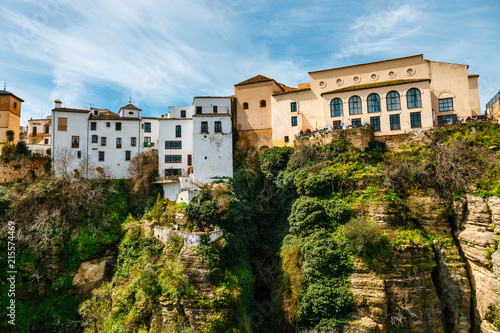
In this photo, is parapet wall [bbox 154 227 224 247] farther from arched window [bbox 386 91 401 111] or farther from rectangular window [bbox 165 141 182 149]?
arched window [bbox 386 91 401 111]

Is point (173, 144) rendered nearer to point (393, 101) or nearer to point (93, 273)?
point (93, 273)

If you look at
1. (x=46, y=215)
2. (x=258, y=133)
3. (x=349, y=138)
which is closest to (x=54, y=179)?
(x=46, y=215)

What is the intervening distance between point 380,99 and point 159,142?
22.7 metres

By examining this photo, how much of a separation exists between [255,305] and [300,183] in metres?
10.3

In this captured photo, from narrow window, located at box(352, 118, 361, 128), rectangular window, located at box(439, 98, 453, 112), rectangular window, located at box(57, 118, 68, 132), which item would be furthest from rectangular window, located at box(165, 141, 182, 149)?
rectangular window, located at box(439, 98, 453, 112)

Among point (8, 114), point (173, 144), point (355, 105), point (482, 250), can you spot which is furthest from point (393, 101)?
point (8, 114)

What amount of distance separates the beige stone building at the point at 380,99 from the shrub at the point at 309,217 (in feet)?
35.4

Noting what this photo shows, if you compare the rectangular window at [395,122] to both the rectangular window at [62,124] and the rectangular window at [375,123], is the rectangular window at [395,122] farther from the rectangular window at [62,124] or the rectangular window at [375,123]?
the rectangular window at [62,124]

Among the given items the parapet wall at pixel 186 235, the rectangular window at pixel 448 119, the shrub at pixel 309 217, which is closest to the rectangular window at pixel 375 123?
the rectangular window at pixel 448 119

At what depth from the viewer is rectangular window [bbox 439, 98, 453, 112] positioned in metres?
29.5

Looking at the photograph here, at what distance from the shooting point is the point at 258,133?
36219 mm

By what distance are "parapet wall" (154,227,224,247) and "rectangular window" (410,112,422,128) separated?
2063cm

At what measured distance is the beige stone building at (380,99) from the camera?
2933 cm

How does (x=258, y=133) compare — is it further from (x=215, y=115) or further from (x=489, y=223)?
(x=489, y=223)
